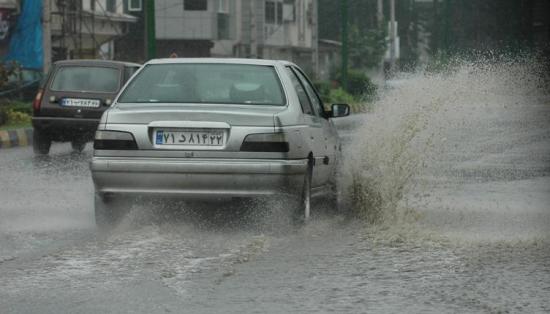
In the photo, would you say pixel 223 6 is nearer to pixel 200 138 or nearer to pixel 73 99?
pixel 73 99

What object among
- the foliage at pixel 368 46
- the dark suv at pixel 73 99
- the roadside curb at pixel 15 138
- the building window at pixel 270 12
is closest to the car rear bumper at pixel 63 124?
the dark suv at pixel 73 99

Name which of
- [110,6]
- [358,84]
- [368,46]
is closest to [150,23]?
[110,6]

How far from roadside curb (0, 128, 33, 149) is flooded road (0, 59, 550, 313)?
8065mm

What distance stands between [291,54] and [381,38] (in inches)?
247

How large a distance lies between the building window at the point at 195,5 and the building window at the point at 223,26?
882 mm

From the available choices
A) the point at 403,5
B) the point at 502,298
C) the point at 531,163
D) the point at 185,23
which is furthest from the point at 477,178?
the point at 403,5

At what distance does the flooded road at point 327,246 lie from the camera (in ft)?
22.6

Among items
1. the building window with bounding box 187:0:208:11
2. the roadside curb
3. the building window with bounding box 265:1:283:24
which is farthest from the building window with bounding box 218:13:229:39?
the roadside curb

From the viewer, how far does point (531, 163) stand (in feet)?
57.6

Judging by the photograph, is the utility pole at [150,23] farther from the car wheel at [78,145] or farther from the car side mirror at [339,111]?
the car side mirror at [339,111]

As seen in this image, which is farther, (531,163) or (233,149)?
(531,163)

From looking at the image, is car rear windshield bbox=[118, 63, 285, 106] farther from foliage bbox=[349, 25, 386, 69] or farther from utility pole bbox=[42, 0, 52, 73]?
foliage bbox=[349, 25, 386, 69]

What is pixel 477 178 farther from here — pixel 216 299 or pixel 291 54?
pixel 291 54

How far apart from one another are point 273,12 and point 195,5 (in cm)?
1098
